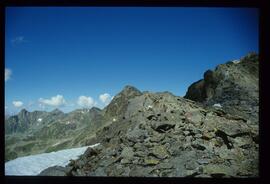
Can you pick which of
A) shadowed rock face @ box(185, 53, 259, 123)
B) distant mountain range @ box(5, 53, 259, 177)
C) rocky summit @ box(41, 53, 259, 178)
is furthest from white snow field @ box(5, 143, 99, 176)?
shadowed rock face @ box(185, 53, 259, 123)

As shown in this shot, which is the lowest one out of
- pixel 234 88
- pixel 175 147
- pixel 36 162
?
pixel 36 162

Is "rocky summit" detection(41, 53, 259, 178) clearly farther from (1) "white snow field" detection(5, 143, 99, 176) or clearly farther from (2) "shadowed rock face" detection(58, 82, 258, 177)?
(1) "white snow field" detection(5, 143, 99, 176)

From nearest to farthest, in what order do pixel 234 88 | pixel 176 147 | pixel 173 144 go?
pixel 176 147 → pixel 173 144 → pixel 234 88

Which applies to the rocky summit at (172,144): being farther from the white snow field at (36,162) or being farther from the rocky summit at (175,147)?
the white snow field at (36,162)

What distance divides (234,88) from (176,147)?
5.27 metres

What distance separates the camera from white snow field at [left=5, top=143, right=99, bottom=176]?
194 inches

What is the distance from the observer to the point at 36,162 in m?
5.59

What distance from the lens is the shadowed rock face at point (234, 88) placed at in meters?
8.74

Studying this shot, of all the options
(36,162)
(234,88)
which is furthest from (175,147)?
(234,88)

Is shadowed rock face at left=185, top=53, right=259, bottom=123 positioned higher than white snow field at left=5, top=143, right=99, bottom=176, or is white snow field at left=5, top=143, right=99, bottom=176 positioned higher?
shadowed rock face at left=185, top=53, right=259, bottom=123

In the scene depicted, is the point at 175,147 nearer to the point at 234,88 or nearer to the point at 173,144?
the point at 173,144

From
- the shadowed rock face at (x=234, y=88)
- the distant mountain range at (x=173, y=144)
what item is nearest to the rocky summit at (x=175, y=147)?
the distant mountain range at (x=173, y=144)

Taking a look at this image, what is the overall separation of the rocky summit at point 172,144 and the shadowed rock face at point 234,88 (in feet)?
1.05
